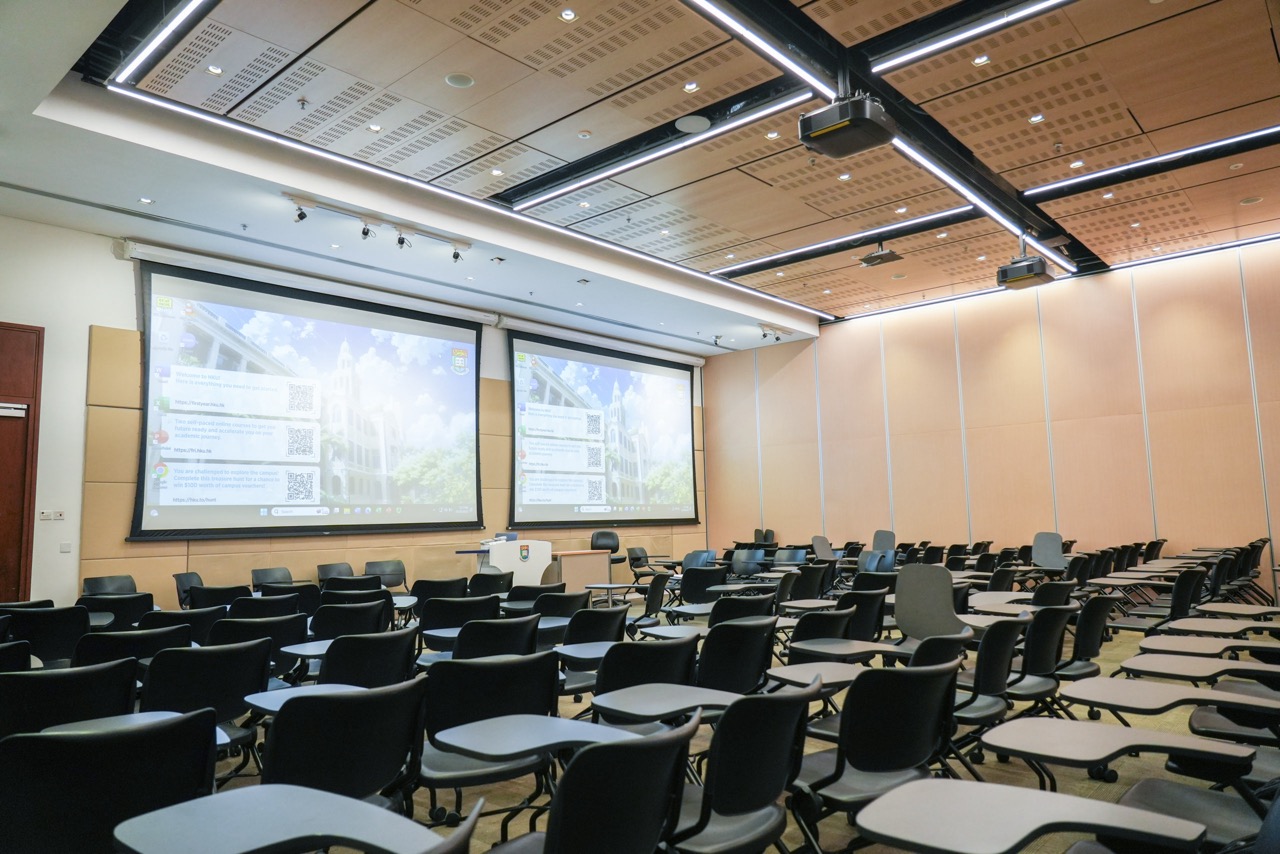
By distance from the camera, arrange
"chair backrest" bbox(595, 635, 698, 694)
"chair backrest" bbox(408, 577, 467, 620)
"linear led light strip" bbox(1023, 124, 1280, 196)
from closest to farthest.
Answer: "chair backrest" bbox(595, 635, 698, 694) → "chair backrest" bbox(408, 577, 467, 620) → "linear led light strip" bbox(1023, 124, 1280, 196)

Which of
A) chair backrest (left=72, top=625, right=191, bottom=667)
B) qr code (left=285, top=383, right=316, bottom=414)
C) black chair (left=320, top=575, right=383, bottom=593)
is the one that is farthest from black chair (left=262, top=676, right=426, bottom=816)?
qr code (left=285, top=383, right=316, bottom=414)

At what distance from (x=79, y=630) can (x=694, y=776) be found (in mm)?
4070

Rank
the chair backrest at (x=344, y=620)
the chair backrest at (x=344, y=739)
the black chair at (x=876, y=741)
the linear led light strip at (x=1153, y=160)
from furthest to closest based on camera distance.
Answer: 1. the linear led light strip at (x=1153, y=160)
2. the chair backrest at (x=344, y=620)
3. the black chair at (x=876, y=741)
4. the chair backrest at (x=344, y=739)

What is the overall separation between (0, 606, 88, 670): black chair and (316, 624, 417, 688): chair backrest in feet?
7.15

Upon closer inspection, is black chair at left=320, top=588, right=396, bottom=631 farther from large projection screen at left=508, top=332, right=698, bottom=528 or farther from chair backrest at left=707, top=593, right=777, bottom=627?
large projection screen at left=508, top=332, right=698, bottom=528

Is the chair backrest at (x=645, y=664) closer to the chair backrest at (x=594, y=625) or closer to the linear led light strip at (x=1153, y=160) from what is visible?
the chair backrest at (x=594, y=625)

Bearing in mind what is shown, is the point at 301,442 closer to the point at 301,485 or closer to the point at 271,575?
the point at 301,485

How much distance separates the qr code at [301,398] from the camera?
10.2 m

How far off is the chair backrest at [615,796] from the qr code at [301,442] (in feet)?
30.7

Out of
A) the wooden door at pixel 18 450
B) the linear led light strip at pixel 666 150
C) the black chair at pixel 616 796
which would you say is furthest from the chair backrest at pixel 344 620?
the wooden door at pixel 18 450

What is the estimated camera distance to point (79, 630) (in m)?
4.98

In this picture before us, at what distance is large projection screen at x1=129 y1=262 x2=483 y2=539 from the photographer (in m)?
9.27

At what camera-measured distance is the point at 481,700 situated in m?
2.99

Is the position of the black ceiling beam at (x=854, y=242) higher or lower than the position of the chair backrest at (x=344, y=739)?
higher
